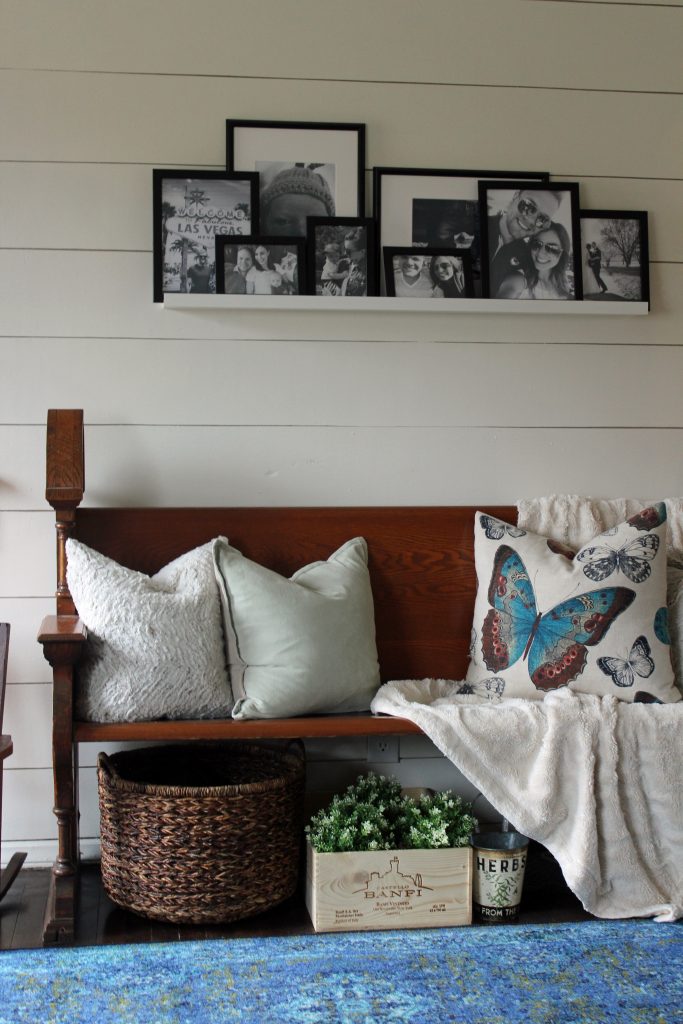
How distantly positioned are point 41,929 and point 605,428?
176 cm

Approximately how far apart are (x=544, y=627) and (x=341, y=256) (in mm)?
1009

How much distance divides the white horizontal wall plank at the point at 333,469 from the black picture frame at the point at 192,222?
1.18ft

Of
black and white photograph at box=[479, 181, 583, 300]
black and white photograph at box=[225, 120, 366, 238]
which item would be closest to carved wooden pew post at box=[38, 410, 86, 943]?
black and white photograph at box=[225, 120, 366, 238]

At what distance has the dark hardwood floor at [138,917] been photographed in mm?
2131

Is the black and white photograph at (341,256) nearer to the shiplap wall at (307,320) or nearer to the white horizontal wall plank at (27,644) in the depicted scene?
the shiplap wall at (307,320)

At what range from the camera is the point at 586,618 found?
238 cm

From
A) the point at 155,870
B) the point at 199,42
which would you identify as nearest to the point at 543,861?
the point at 155,870

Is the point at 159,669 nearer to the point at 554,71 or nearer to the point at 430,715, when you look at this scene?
the point at 430,715

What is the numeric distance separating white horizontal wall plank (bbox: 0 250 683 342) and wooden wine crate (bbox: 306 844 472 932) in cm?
121

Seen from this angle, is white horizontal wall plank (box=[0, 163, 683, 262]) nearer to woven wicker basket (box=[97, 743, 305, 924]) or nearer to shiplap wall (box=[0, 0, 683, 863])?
shiplap wall (box=[0, 0, 683, 863])

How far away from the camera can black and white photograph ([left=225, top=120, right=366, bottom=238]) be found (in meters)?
2.65

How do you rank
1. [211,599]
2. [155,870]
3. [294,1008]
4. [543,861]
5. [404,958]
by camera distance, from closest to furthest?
[294,1008] < [404,958] < [155,870] < [211,599] < [543,861]

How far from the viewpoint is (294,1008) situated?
1.79 m

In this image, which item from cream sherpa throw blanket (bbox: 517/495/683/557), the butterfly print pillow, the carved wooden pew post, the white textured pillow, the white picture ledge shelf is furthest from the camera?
cream sherpa throw blanket (bbox: 517/495/683/557)
